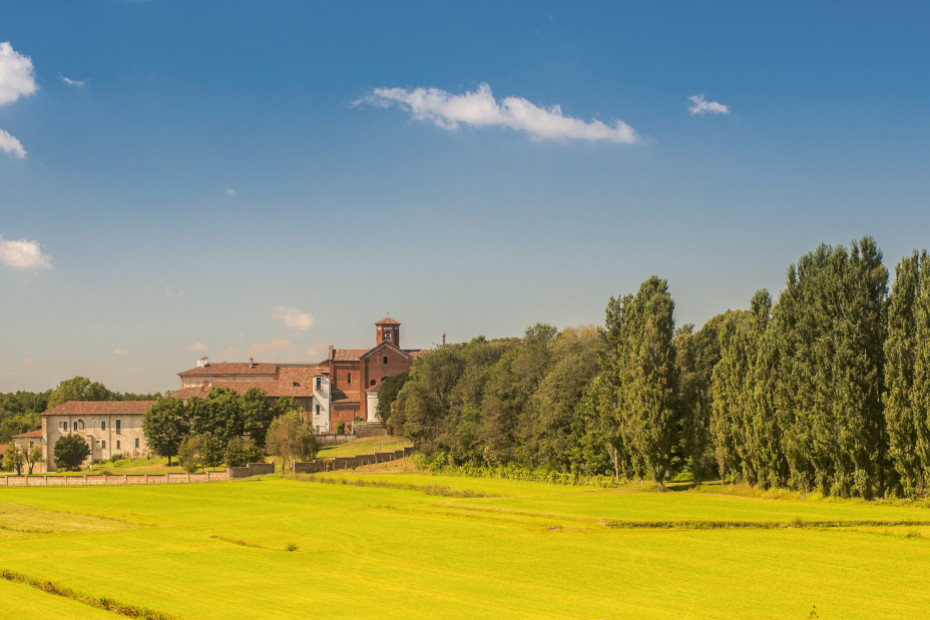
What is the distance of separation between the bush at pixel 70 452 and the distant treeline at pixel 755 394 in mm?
51877

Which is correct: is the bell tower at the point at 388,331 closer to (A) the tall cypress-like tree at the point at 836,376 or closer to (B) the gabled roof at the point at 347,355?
(B) the gabled roof at the point at 347,355

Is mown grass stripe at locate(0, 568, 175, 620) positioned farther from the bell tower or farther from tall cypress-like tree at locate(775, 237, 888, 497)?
the bell tower

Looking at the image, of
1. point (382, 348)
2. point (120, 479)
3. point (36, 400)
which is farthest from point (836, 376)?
point (36, 400)

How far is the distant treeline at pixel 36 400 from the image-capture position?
140250 mm

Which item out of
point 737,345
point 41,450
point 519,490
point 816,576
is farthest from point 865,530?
point 41,450

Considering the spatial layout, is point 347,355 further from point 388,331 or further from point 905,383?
point 905,383

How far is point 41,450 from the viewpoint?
11038 centimetres

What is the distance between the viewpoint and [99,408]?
11475 centimetres

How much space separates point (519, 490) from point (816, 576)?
36.5 m

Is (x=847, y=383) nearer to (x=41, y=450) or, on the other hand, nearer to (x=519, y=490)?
(x=519, y=490)

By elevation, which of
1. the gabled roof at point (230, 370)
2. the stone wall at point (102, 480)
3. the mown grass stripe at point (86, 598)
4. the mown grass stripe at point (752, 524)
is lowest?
the stone wall at point (102, 480)

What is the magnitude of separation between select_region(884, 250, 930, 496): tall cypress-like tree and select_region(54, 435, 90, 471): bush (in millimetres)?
91632

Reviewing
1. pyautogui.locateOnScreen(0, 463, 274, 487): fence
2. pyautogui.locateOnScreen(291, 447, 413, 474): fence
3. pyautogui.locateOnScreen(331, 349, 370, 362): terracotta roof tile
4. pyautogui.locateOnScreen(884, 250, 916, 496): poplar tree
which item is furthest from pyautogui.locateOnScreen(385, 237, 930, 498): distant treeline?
pyautogui.locateOnScreen(331, 349, 370, 362): terracotta roof tile

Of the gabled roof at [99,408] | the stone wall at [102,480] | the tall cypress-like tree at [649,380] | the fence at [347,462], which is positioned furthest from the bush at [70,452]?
the tall cypress-like tree at [649,380]
